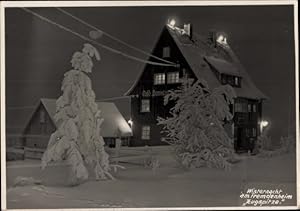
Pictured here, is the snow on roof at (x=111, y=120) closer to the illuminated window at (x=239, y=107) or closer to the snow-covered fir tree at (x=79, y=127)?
the snow-covered fir tree at (x=79, y=127)

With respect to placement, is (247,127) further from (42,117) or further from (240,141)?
(42,117)

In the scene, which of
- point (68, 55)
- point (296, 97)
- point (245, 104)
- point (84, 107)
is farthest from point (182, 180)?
point (68, 55)

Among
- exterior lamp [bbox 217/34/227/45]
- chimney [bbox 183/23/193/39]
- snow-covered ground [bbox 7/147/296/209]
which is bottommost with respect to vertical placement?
snow-covered ground [bbox 7/147/296/209]

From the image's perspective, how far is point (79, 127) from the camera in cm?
204

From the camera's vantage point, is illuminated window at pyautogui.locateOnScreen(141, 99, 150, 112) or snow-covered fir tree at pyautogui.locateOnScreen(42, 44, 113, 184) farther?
illuminated window at pyautogui.locateOnScreen(141, 99, 150, 112)

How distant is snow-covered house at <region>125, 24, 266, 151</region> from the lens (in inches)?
81.8

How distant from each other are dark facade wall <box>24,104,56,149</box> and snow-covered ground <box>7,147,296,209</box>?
0.13 meters

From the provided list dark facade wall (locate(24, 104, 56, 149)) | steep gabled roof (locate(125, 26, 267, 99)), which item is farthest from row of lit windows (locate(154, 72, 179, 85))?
dark facade wall (locate(24, 104, 56, 149))

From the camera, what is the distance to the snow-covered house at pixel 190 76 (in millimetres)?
2078

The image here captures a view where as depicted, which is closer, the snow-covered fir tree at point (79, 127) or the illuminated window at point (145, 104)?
the snow-covered fir tree at point (79, 127)

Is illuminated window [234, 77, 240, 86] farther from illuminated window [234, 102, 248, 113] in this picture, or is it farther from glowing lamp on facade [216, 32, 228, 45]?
glowing lamp on facade [216, 32, 228, 45]

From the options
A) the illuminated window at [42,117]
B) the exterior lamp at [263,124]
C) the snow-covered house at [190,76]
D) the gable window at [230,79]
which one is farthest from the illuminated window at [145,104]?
the exterior lamp at [263,124]

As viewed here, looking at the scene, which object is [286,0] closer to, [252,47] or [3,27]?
[252,47]

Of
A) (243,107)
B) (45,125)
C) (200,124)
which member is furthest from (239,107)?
(45,125)
